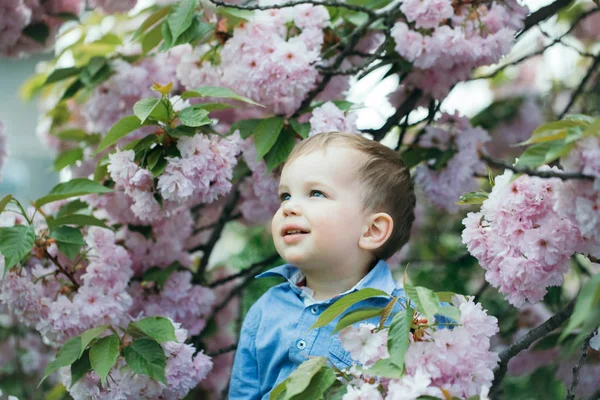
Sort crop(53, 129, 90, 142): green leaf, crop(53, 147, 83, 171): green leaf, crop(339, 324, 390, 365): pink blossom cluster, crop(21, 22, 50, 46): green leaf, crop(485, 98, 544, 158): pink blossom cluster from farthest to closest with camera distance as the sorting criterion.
Answer: crop(485, 98, 544, 158): pink blossom cluster < crop(21, 22, 50, 46): green leaf < crop(53, 129, 90, 142): green leaf < crop(53, 147, 83, 171): green leaf < crop(339, 324, 390, 365): pink blossom cluster

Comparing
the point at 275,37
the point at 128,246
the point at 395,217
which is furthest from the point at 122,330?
the point at 275,37

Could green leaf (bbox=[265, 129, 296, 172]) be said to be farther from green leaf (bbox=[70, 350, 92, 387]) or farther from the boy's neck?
green leaf (bbox=[70, 350, 92, 387])

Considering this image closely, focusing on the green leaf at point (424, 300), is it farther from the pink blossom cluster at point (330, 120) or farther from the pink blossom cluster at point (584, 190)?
the pink blossom cluster at point (330, 120)

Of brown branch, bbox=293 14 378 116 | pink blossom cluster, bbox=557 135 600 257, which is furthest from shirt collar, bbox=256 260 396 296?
brown branch, bbox=293 14 378 116

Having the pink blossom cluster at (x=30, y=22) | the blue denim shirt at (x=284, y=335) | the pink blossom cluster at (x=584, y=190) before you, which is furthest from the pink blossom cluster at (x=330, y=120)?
the pink blossom cluster at (x=30, y=22)

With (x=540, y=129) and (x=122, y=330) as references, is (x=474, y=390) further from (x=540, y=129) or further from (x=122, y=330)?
(x=122, y=330)

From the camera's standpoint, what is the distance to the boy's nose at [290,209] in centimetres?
177

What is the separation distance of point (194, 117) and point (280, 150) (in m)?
0.38

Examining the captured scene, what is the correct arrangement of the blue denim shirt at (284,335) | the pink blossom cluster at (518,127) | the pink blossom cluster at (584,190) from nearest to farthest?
the pink blossom cluster at (584,190) → the blue denim shirt at (284,335) → the pink blossom cluster at (518,127)

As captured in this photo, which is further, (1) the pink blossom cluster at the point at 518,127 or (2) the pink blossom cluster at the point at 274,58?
(1) the pink blossom cluster at the point at 518,127

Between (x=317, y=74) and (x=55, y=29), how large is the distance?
133cm

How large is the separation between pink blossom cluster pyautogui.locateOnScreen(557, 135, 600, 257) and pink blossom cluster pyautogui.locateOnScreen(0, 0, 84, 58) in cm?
221

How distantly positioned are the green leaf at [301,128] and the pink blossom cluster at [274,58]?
0.08 meters

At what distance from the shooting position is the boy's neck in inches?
71.7
